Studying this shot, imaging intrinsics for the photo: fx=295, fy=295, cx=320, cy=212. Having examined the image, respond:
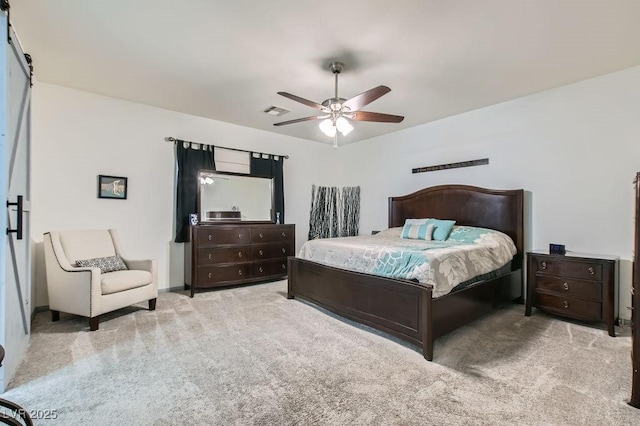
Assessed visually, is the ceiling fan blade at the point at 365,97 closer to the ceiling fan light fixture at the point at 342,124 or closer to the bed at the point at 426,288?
the ceiling fan light fixture at the point at 342,124

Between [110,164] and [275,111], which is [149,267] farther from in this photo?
[275,111]

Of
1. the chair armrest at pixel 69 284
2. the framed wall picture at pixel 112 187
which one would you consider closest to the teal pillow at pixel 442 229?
the chair armrest at pixel 69 284

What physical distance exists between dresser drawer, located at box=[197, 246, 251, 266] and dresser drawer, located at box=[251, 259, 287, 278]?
→ 0.21 m

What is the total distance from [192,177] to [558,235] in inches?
198

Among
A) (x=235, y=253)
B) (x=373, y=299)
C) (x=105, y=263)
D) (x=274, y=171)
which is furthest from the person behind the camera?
(x=274, y=171)

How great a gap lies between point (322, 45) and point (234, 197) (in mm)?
3047

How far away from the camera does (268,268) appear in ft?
16.0

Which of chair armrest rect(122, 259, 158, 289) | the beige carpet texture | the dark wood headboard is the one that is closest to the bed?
the dark wood headboard

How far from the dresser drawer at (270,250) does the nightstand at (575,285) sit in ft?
11.3

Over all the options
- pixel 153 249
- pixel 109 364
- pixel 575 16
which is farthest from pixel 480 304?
pixel 153 249

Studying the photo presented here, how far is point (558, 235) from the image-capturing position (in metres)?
3.57

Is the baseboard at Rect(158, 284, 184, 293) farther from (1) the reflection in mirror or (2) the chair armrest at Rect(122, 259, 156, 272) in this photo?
(1) the reflection in mirror

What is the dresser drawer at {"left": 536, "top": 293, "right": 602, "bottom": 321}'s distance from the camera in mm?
2922

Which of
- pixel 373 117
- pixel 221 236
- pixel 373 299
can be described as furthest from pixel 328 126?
pixel 221 236
